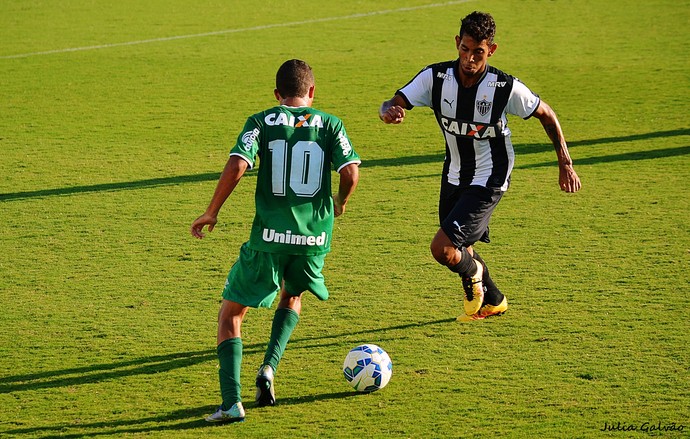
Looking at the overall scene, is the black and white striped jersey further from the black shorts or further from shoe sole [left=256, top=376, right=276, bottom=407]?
shoe sole [left=256, top=376, right=276, bottom=407]

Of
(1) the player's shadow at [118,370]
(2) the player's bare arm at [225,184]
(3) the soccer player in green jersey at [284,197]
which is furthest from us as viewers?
(1) the player's shadow at [118,370]

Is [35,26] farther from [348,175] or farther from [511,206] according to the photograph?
[348,175]

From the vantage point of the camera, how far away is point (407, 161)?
33.4 ft

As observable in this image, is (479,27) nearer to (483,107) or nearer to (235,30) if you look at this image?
(483,107)

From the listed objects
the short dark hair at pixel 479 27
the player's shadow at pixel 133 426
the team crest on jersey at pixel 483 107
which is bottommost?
the player's shadow at pixel 133 426

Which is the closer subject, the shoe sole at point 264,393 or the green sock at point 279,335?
the shoe sole at point 264,393

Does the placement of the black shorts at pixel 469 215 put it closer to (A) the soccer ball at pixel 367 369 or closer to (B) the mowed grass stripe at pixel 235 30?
(A) the soccer ball at pixel 367 369

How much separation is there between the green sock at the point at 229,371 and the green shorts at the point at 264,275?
0.73 feet

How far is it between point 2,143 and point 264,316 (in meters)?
5.68

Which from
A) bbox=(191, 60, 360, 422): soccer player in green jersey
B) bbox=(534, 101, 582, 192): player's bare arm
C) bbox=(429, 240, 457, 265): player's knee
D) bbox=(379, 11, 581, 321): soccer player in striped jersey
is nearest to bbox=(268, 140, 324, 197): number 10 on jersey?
bbox=(191, 60, 360, 422): soccer player in green jersey

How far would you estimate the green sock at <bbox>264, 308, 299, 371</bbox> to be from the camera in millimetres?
5289

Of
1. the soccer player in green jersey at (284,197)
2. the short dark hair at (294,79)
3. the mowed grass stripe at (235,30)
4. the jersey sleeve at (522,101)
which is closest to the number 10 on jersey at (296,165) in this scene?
the soccer player in green jersey at (284,197)

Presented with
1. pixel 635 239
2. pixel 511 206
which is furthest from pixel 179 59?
pixel 635 239

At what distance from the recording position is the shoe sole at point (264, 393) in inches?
203
